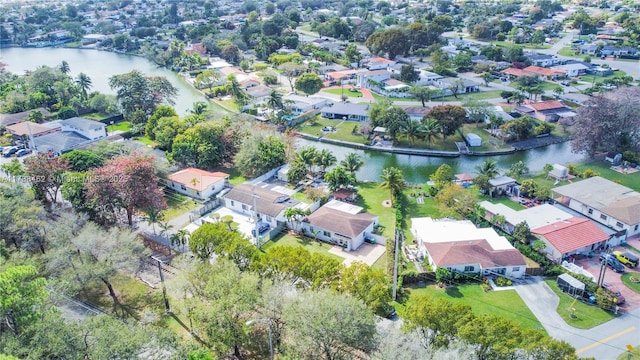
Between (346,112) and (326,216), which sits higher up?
(346,112)

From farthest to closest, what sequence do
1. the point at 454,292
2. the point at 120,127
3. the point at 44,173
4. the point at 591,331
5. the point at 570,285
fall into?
the point at 120,127, the point at 44,173, the point at 454,292, the point at 570,285, the point at 591,331

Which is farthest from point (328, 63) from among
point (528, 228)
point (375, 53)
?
point (528, 228)

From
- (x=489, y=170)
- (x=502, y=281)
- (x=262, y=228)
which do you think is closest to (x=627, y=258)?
(x=502, y=281)

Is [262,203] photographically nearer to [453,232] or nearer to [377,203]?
[377,203]

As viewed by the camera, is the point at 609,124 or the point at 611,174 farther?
the point at 609,124

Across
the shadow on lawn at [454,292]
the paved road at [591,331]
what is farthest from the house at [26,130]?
the paved road at [591,331]

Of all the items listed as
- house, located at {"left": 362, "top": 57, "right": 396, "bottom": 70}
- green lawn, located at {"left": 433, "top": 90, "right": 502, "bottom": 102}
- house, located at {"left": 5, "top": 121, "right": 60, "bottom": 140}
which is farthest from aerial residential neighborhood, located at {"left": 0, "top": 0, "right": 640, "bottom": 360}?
house, located at {"left": 362, "top": 57, "right": 396, "bottom": 70}
